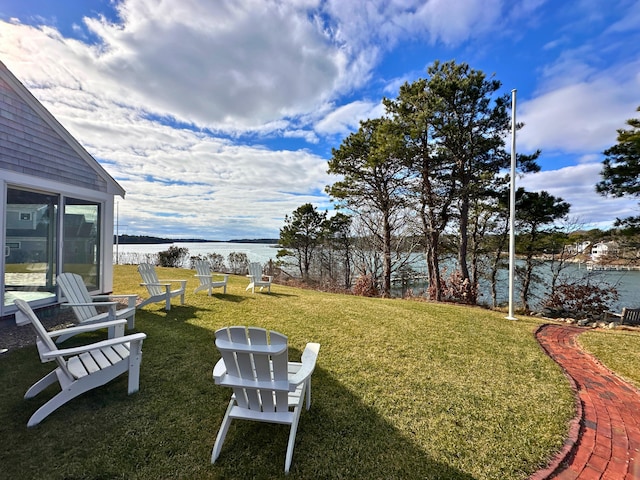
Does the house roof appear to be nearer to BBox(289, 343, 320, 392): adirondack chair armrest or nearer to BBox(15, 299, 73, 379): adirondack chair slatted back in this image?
BBox(15, 299, 73, 379): adirondack chair slatted back

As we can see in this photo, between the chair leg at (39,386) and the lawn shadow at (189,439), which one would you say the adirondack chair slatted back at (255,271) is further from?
the chair leg at (39,386)

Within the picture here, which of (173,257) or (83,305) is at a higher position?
(83,305)

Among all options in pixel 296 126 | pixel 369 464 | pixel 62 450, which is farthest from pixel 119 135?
pixel 369 464

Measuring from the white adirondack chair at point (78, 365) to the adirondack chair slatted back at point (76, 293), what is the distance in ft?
5.26

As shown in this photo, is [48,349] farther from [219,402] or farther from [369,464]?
[369,464]

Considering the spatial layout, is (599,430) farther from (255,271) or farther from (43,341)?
(255,271)

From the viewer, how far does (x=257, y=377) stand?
6.76 feet

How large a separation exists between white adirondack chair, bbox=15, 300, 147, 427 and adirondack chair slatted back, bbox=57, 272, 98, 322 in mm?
1602

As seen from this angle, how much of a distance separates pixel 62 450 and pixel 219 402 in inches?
45.2

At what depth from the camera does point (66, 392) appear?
234cm

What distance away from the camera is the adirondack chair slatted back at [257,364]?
1.95 metres

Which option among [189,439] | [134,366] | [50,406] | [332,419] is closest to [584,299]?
[332,419]

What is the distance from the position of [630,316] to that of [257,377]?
12.4 metres

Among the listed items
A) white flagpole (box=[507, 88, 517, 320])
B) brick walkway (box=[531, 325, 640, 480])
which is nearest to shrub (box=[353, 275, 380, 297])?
white flagpole (box=[507, 88, 517, 320])
